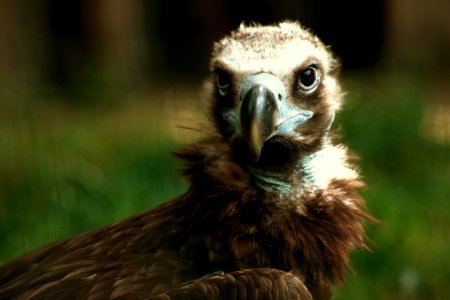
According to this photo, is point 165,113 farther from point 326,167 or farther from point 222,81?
point 326,167

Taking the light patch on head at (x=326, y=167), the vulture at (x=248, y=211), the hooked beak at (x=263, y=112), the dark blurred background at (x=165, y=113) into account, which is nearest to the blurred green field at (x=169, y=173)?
the dark blurred background at (x=165, y=113)

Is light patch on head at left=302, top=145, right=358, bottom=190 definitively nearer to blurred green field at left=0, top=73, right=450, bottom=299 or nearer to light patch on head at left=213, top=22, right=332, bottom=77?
light patch on head at left=213, top=22, right=332, bottom=77

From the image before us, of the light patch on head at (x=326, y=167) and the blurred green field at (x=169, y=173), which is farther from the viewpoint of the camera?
the blurred green field at (x=169, y=173)

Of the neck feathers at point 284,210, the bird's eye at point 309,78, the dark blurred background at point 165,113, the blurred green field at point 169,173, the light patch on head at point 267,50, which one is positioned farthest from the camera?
the dark blurred background at point 165,113

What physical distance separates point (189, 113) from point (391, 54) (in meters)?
3.41

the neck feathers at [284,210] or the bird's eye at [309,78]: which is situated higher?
the bird's eye at [309,78]

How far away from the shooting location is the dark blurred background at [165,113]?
5.67m

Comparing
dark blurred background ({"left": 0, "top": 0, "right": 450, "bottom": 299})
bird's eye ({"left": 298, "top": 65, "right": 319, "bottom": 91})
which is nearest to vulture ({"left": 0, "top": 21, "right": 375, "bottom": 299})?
bird's eye ({"left": 298, "top": 65, "right": 319, "bottom": 91})

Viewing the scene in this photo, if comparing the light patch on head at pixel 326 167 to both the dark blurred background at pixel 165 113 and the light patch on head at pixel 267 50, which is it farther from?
the dark blurred background at pixel 165 113

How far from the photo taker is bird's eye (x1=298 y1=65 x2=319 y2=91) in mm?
3953

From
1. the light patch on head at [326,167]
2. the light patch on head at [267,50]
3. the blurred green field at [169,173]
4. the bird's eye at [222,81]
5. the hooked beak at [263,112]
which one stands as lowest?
the blurred green field at [169,173]

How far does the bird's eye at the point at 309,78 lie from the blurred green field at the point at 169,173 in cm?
121

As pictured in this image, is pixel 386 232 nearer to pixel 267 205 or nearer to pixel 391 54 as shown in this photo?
pixel 267 205

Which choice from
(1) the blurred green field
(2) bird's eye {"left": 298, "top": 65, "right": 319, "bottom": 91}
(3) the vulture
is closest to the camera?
(3) the vulture
